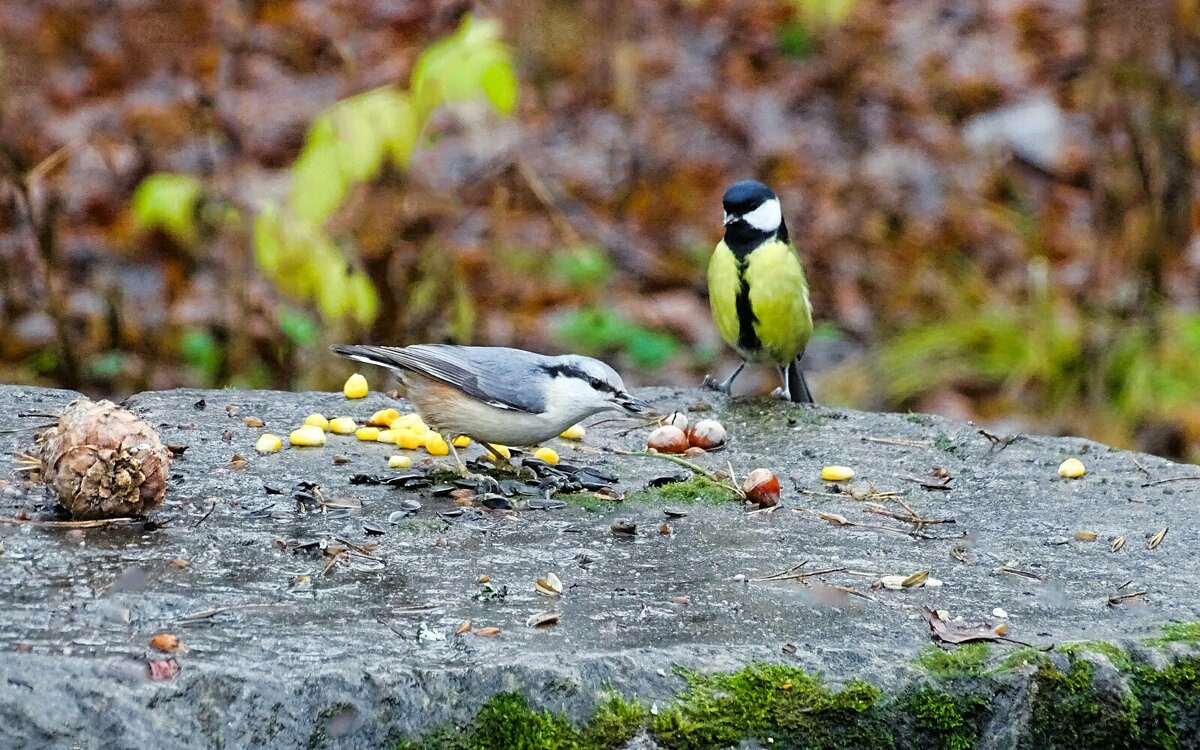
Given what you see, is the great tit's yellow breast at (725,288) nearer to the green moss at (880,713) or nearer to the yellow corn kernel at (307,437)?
the yellow corn kernel at (307,437)

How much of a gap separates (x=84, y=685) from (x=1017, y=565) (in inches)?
80.0

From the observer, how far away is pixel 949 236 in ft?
28.6

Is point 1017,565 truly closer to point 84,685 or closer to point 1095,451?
point 1095,451

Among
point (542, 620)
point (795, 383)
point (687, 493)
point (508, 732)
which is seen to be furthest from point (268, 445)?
point (795, 383)

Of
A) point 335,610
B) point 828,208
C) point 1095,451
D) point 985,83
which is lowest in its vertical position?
point 335,610

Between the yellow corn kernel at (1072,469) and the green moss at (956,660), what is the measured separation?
1.53 metres

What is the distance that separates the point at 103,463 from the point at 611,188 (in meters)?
6.50

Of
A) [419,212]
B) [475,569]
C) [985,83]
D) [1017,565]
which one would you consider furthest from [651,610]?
[985,83]

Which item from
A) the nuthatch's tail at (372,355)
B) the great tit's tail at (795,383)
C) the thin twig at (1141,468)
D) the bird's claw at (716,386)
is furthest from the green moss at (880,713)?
the great tit's tail at (795,383)

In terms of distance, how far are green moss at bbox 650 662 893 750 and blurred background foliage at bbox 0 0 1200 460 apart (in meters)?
3.26

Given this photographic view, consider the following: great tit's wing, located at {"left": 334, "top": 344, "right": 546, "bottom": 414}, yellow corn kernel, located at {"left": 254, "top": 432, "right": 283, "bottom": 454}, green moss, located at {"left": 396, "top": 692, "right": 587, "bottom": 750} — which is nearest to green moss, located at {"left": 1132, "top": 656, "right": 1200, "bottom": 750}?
green moss, located at {"left": 396, "top": 692, "right": 587, "bottom": 750}

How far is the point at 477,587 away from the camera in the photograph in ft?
9.20

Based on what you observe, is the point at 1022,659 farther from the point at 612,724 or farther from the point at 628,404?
the point at 628,404

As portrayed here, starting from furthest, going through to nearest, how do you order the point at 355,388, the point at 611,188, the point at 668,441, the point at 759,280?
1. the point at 611,188
2. the point at 759,280
3. the point at 355,388
4. the point at 668,441
